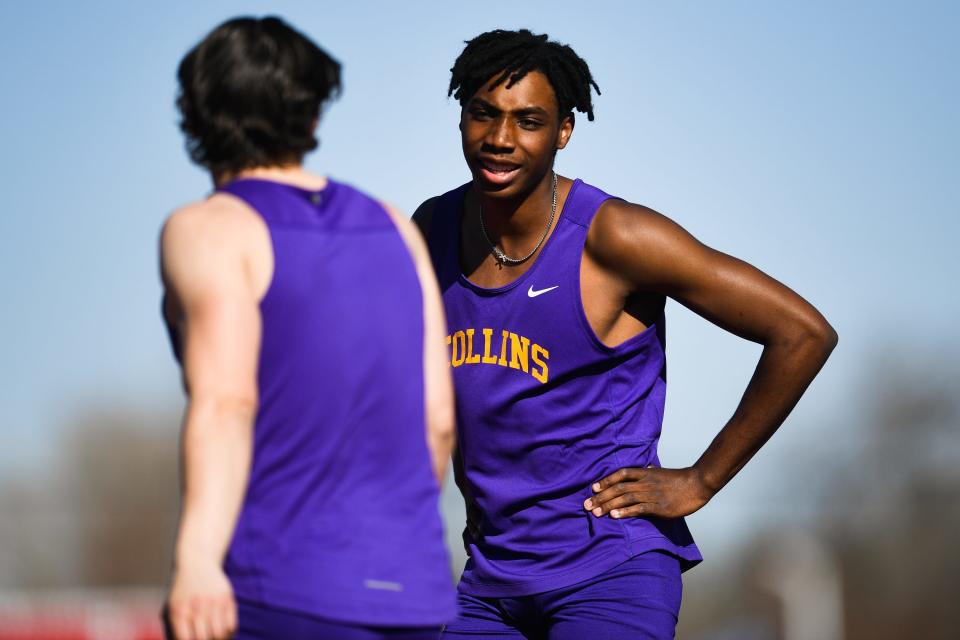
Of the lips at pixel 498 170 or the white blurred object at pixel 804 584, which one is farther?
the white blurred object at pixel 804 584

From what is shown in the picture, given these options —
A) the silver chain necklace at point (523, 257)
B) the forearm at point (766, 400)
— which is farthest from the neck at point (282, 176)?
the forearm at point (766, 400)

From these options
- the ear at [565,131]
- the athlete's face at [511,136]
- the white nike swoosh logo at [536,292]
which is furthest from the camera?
the ear at [565,131]

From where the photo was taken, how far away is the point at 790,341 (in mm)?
4812

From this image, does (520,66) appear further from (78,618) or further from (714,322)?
(78,618)

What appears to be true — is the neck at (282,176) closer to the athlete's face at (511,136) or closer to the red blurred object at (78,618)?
the athlete's face at (511,136)

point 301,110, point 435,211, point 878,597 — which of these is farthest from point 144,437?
point 301,110

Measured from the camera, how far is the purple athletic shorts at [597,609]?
446 cm

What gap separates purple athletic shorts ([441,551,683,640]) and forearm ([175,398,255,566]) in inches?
76.1

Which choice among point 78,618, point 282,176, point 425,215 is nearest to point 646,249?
point 425,215

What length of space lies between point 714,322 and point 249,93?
2201mm

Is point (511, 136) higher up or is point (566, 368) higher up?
point (511, 136)

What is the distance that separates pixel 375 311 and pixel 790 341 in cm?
221

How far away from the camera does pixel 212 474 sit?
2.78 metres

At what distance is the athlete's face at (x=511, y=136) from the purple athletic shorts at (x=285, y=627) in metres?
2.24
